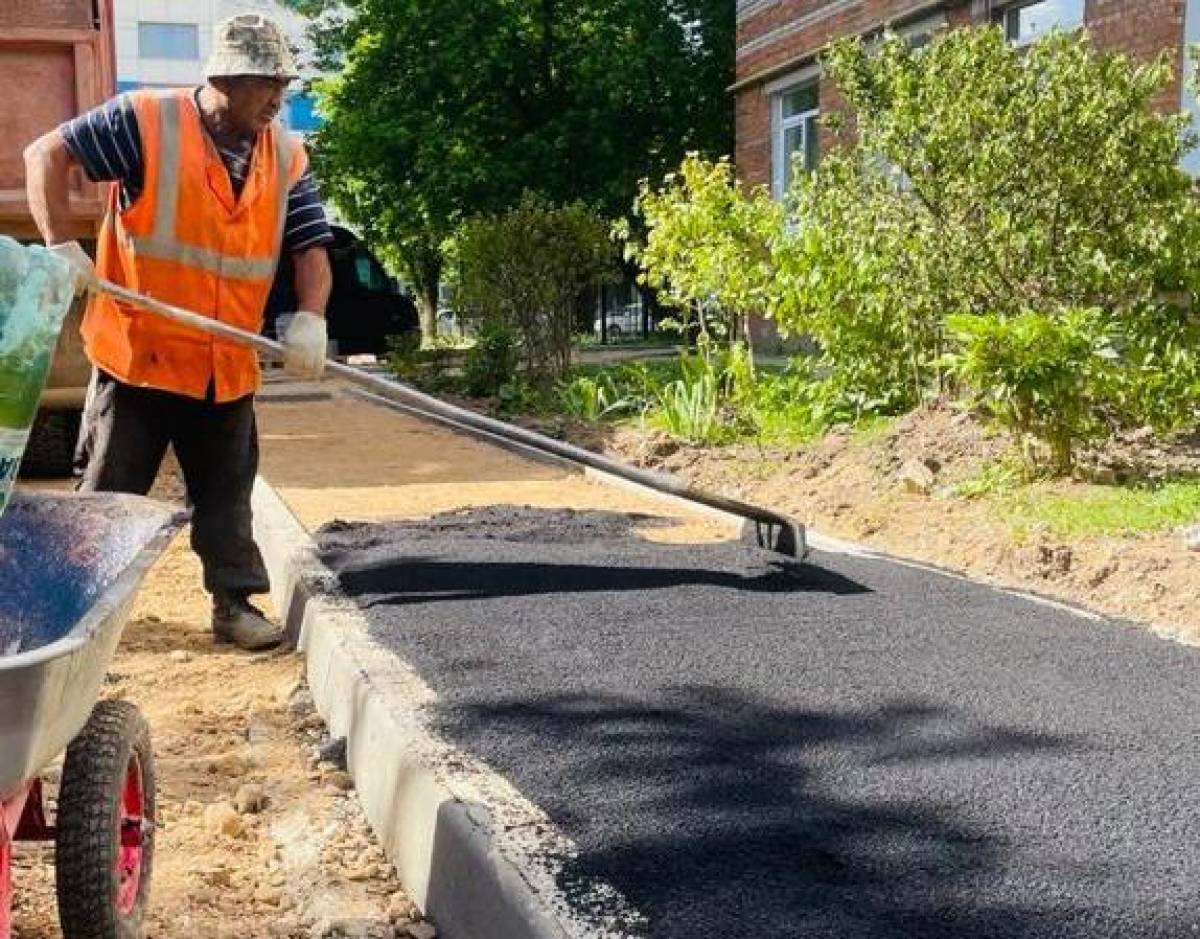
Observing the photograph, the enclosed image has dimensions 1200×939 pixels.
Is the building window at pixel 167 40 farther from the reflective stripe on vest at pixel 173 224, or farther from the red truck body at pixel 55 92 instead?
the reflective stripe on vest at pixel 173 224

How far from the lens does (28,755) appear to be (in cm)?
199

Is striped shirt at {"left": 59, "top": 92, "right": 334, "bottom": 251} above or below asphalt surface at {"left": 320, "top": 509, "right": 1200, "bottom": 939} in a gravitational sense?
above

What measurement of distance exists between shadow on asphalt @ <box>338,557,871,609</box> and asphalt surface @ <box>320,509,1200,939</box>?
0.02 meters

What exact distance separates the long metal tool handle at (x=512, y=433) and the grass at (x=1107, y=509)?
987mm

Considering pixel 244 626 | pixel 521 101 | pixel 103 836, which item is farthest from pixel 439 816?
pixel 521 101

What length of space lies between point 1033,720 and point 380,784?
60.2 inches

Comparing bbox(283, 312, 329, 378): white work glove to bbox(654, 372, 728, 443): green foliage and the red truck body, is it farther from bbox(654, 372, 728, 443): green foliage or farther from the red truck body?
bbox(654, 372, 728, 443): green foliage

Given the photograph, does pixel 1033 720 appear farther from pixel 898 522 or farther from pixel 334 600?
pixel 898 522

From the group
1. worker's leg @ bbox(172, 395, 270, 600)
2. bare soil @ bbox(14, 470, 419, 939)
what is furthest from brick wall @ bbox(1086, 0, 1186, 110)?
bare soil @ bbox(14, 470, 419, 939)

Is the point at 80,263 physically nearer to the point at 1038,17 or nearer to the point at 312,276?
the point at 312,276

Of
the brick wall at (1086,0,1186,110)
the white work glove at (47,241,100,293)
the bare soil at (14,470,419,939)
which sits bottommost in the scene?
the bare soil at (14,470,419,939)

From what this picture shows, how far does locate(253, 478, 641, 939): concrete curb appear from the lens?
2355 millimetres

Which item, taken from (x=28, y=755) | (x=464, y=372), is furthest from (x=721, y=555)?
(x=464, y=372)

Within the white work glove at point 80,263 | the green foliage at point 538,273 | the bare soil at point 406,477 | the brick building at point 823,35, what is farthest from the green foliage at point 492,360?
the white work glove at point 80,263
